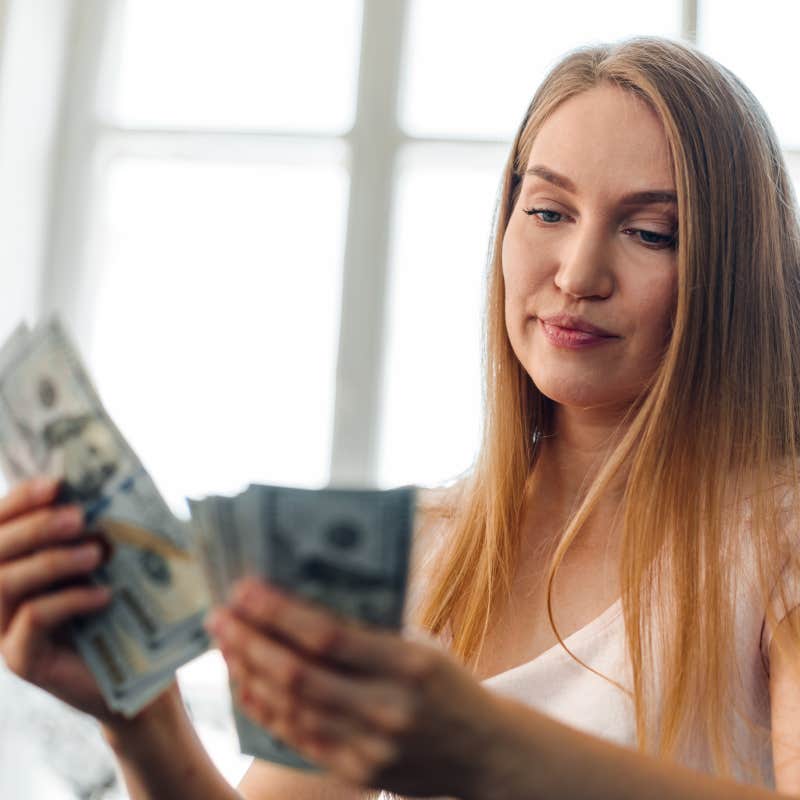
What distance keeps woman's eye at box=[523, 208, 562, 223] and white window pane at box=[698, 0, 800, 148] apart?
1419 millimetres

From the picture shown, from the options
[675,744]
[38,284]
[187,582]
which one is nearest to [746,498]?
[675,744]

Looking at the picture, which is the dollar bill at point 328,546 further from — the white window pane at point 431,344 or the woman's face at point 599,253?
the white window pane at point 431,344

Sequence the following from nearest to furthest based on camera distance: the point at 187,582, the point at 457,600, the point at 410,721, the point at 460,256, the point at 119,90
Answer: the point at 410,721 < the point at 187,582 < the point at 457,600 < the point at 460,256 < the point at 119,90

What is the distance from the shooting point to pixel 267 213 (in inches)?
100

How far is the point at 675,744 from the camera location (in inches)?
40.8

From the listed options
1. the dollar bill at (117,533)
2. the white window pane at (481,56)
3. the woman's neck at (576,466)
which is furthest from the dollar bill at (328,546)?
the white window pane at (481,56)

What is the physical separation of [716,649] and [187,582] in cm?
58

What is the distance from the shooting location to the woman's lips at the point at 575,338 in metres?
1.12

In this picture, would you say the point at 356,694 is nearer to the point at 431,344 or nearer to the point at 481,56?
the point at 431,344

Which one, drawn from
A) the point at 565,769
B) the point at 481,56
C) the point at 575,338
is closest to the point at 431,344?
the point at 481,56

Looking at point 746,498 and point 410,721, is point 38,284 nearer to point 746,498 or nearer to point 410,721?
point 746,498

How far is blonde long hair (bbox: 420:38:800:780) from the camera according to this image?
3.45ft

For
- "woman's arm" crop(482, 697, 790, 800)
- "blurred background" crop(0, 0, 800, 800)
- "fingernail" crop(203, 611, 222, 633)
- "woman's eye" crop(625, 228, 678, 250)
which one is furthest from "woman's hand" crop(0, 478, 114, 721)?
"blurred background" crop(0, 0, 800, 800)

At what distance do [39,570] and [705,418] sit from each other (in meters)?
0.72
